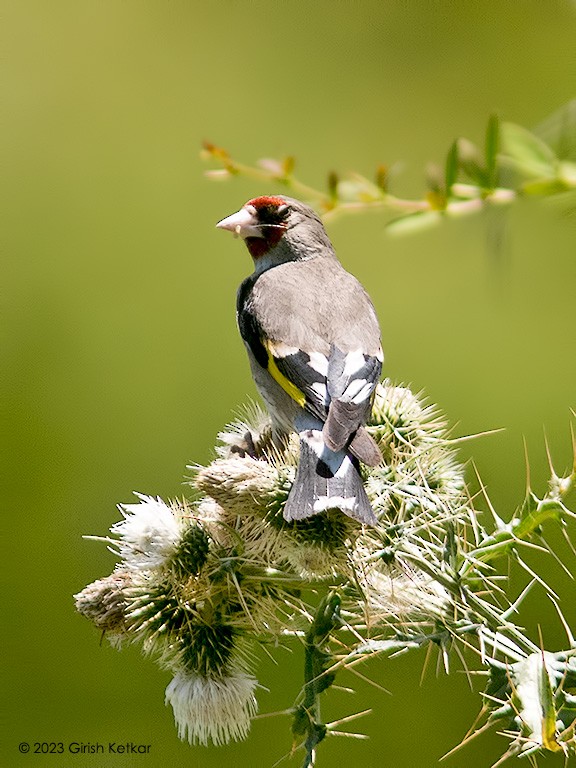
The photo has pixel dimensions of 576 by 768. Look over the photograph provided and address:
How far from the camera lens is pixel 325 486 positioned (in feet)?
7.97

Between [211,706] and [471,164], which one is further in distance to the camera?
[211,706]

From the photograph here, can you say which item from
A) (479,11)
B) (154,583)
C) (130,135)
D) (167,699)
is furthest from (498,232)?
(130,135)

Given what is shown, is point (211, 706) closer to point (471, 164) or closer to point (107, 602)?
point (107, 602)

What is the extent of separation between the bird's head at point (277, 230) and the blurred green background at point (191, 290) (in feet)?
1.80

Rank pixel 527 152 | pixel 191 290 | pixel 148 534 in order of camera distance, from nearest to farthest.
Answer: pixel 527 152
pixel 148 534
pixel 191 290

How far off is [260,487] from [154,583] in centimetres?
35

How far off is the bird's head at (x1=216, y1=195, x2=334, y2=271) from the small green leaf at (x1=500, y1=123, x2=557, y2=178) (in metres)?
2.33

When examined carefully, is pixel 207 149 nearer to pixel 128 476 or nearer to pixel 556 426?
pixel 556 426

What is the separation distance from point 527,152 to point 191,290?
3650 millimetres

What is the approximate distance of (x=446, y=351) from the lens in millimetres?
4484

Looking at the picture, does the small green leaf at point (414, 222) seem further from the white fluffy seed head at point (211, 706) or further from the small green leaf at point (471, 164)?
the white fluffy seed head at point (211, 706)

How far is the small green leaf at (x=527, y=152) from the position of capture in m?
1.44

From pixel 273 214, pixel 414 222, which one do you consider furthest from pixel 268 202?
pixel 414 222

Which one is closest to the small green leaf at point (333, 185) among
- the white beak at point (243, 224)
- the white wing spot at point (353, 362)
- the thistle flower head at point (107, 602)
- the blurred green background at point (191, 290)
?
the white wing spot at point (353, 362)
